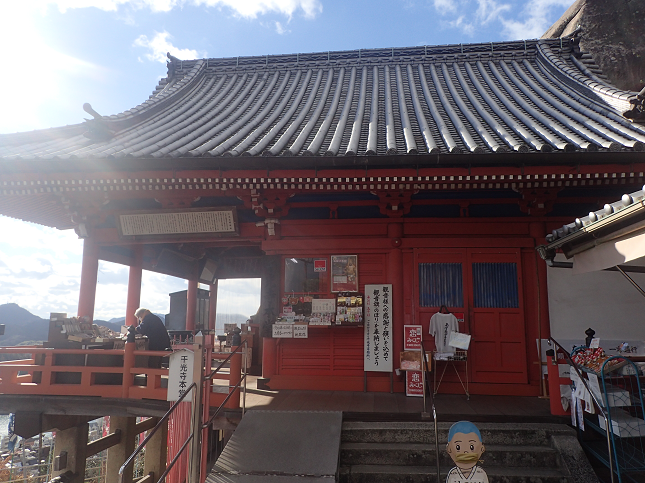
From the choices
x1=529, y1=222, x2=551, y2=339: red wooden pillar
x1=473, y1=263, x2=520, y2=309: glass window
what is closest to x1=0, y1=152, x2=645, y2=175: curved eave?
x1=529, y1=222, x2=551, y2=339: red wooden pillar

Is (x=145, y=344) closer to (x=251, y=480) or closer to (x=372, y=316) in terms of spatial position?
(x=251, y=480)

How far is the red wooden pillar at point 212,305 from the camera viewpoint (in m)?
14.7

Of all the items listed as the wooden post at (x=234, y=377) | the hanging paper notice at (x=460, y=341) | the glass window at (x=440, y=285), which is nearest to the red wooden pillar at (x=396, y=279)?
the glass window at (x=440, y=285)

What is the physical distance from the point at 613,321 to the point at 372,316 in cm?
407

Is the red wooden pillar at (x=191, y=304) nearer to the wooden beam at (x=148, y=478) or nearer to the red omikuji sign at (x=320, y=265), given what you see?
the wooden beam at (x=148, y=478)

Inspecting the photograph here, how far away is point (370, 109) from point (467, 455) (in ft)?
25.5

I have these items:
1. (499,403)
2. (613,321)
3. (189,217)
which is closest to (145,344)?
(189,217)

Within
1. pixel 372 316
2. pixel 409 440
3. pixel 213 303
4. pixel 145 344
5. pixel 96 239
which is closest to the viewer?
pixel 409 440

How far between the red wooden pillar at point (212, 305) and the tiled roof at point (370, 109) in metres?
6.61

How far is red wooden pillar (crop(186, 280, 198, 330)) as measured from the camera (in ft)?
45.0

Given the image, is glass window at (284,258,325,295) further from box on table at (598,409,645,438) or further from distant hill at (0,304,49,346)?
distant hill at (0,304,49,346)

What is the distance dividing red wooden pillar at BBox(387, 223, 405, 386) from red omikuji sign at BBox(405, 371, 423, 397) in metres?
0.60

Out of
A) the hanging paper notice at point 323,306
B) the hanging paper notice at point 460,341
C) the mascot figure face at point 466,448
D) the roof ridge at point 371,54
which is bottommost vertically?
the mascot figure face at point 466,448

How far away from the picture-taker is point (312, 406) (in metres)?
6.11
